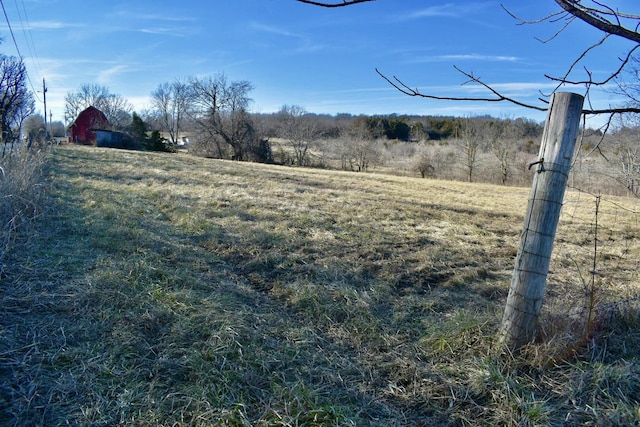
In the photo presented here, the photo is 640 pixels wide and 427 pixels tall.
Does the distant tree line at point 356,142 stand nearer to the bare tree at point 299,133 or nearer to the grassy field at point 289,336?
the bare tree at point 299,133

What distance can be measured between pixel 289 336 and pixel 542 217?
2014 mm

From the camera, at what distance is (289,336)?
2.98 metres

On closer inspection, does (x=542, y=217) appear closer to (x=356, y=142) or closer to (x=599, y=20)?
(x=599, y=20)

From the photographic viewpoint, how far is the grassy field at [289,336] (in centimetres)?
219


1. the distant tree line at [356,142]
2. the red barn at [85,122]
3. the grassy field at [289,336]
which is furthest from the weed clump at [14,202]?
the red barn at [85,122]

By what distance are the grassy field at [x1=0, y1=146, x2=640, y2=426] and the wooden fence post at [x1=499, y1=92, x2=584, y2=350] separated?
0.53ft

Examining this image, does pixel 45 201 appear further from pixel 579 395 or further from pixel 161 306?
pixel 579 395

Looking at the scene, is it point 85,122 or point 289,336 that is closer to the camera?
point 289,336

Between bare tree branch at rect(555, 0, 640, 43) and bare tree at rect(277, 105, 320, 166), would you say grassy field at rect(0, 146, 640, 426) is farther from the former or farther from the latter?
bare tree at rect(277, 105, 320, 166)

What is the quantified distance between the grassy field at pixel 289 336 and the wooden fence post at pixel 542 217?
16 centimetres

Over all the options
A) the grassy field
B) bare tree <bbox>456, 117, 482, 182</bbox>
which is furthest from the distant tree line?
the grassy field

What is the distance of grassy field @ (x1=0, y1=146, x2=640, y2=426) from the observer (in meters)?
2.19

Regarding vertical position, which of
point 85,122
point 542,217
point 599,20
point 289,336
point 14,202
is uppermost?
point 85,122

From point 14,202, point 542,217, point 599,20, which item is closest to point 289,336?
point 542,217
